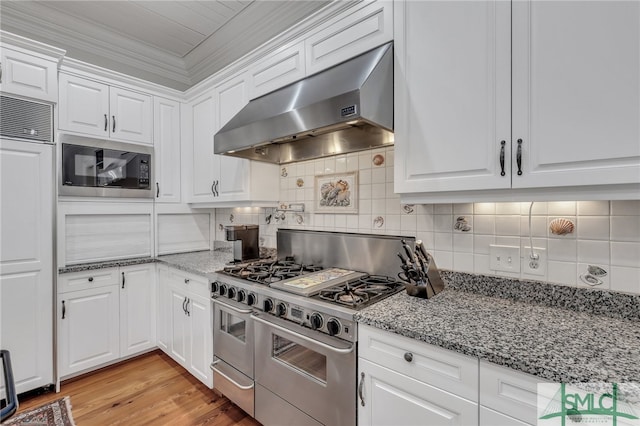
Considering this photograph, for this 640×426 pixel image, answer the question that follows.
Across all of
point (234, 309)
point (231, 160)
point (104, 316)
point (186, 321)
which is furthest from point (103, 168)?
point (234, 309)

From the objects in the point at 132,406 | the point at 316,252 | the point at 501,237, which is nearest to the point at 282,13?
the point at 316,252

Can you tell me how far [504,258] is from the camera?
1442 mm

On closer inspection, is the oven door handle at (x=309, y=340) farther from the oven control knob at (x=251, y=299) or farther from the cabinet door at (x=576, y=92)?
the cabinet door at (x=576, y=92)

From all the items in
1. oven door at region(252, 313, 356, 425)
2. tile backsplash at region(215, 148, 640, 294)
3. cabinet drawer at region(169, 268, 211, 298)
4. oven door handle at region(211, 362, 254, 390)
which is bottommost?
oven door handle at region(211, 362, 254, 390)

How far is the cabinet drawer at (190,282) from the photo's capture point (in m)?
2.11

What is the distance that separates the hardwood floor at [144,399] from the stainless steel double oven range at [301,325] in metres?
0.16

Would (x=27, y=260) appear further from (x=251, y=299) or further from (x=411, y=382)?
(x=411, y=382)

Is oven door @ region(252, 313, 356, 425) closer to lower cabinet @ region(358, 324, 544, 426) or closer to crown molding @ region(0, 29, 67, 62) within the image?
lower cabinet @ region(358, 324, 544, 426)

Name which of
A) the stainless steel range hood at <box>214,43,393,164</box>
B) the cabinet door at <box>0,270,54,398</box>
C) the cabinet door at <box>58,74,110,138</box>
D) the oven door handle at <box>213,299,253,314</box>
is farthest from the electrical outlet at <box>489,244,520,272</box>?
the cabinet door at <box>58,74,110,138</box>

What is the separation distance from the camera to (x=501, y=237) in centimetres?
145

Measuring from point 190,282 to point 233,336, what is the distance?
0.62m

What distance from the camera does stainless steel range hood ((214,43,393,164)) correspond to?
1.37m

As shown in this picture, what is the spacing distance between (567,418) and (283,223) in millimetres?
1969

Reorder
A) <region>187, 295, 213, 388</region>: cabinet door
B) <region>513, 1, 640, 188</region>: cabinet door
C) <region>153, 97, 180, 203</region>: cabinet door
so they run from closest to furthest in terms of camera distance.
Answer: <region>513, 1, 640, 188</region>: cabinet door → <region>187, 295, 213, 388</region>: cabinet door → <region>153, 97, 180, 203</region>: cabinet door
